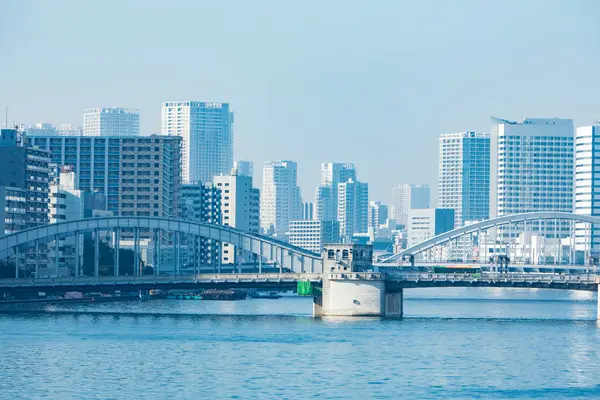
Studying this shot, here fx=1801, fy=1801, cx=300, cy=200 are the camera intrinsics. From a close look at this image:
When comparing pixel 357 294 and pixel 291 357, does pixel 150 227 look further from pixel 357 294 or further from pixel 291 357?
pixel 291 357

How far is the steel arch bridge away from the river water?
11.4 meters

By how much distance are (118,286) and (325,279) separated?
17725 mm

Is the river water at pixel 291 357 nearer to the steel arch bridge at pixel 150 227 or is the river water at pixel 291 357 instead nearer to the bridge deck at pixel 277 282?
the bridge deck at pixel 277 282

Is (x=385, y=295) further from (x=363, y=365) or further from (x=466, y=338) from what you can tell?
(x=363, y=365)

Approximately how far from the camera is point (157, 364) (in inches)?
4240

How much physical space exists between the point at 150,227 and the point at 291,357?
60.8 meters

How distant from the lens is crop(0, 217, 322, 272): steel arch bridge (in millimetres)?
167875

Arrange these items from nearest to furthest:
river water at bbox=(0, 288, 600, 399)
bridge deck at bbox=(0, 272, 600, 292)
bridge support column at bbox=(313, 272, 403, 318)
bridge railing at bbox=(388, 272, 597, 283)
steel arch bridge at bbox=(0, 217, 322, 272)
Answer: river water at bbox=(0, 288, 600, 399) → bridge support column at bbox=(313, 272, 403, 318) → bridge deck at bbox=(0, 272, 600, 292) → bridge railing at bbox=(388, 272, 597, 283) → steel arch bridge at bbox=(0, 217, 322, 272)

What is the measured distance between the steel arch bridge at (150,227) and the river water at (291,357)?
449 inches

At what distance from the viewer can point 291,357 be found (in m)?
113

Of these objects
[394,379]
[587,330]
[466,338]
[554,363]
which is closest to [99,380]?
[394,379]

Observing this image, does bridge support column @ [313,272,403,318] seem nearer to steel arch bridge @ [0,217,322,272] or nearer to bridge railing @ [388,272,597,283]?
bridge railing @ [388,272,597,283]

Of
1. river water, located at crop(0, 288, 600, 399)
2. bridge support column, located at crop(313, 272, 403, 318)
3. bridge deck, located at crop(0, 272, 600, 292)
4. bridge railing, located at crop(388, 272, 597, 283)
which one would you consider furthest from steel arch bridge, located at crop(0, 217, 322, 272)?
bridge support column, located at crop(313, 272, 403, 318)

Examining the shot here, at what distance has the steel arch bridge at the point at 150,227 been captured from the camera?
16788cm
